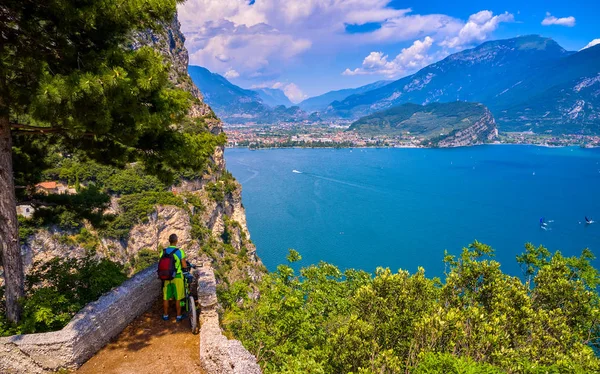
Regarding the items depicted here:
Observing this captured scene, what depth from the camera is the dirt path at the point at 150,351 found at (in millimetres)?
5367

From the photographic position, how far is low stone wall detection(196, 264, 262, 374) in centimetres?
474

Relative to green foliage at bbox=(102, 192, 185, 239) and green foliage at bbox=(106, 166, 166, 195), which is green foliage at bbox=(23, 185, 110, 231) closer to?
green foliage at bbox=(102, 192, 185, 239)

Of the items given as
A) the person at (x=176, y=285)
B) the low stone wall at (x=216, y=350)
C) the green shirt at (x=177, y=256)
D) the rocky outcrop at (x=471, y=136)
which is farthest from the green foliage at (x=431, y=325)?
the rocky outcrop at (x=471, y=136)

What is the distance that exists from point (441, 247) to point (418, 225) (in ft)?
32.3

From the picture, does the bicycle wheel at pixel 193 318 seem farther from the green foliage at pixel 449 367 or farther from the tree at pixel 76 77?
the green foliage at pixel 449 367

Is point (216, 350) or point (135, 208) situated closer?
point (216, 350)

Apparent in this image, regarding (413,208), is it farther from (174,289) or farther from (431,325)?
(174,289)

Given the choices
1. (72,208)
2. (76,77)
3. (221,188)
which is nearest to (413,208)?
(221,188)

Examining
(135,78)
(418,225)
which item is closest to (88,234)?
(135,78)

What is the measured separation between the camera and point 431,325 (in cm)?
662

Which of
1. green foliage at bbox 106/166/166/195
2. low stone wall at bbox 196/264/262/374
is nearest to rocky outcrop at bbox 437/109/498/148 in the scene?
green foliage at bbox 106/166/166/195

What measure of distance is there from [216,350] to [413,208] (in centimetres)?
7061

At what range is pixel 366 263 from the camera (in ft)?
155

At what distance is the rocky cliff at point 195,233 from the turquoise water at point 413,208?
9.14 meters
